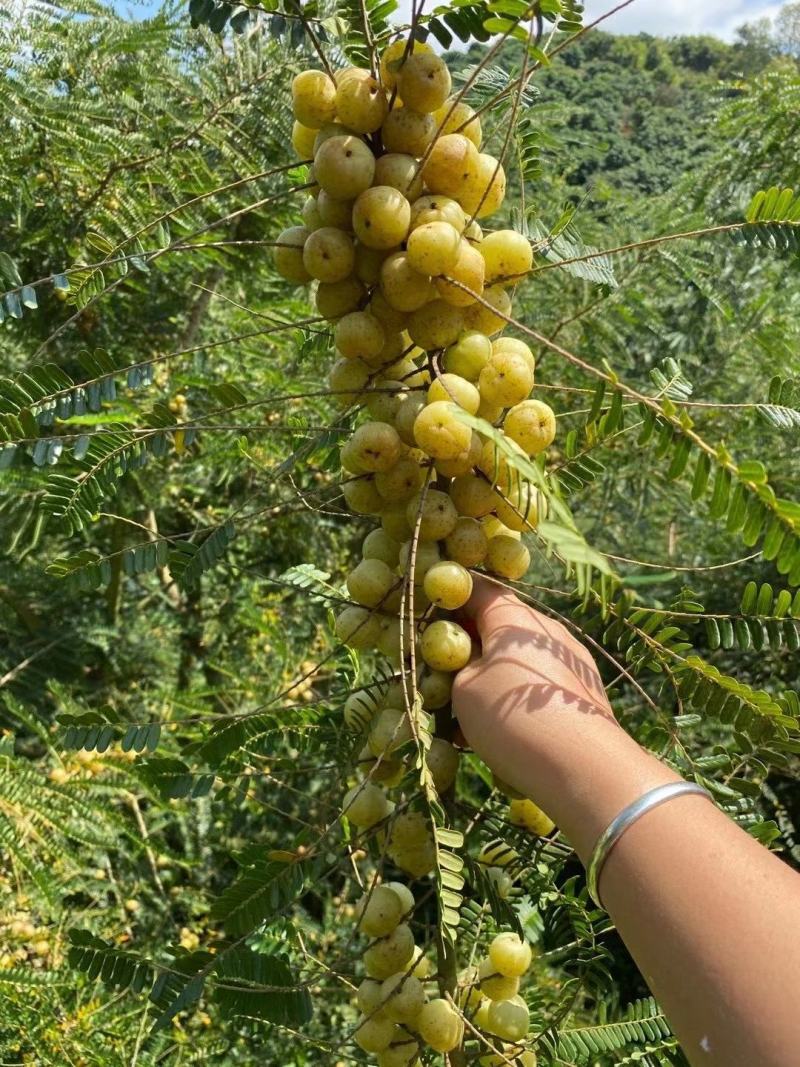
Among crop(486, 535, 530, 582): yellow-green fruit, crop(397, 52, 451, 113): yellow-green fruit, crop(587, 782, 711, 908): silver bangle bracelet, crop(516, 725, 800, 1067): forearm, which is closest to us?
crop(516, 725, 800, 1067): forearm

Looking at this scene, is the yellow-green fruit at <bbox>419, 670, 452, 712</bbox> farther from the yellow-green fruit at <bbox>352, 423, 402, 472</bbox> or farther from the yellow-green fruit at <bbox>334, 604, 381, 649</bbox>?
the yellow-green fruit at <bbox>352, 423, 402, 472</bbox>

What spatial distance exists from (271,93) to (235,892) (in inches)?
91.8

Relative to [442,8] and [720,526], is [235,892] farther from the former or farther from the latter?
[720,526]

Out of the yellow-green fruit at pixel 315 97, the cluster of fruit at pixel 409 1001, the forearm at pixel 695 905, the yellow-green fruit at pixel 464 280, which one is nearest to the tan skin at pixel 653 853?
the forearm at pixel 695 905

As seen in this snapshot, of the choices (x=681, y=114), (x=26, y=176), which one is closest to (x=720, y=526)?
(x=26, y=176)

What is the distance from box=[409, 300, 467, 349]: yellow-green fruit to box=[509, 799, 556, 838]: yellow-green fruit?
0.54 metres

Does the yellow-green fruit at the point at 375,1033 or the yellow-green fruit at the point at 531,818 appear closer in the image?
the yellow-green fruit at the point at 375,1033

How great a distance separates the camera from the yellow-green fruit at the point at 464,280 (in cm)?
92

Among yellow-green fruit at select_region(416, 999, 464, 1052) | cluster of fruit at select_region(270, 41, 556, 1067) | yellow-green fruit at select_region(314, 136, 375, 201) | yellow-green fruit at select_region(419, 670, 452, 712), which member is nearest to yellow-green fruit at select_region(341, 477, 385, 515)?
cluster of fruit at select_region(270, 41, 556, 1067)

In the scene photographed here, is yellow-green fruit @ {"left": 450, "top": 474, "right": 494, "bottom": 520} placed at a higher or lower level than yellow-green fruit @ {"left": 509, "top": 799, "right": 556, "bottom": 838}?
higher

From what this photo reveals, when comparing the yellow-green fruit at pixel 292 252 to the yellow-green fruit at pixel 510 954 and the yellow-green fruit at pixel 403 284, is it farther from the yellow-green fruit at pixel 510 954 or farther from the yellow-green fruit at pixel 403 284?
the yellow-green fruit at pixel 510 954

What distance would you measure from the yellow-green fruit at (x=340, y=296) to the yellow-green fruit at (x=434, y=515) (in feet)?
0.76

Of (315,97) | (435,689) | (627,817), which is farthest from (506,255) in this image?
(627,817)

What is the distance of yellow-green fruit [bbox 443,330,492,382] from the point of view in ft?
3.11
